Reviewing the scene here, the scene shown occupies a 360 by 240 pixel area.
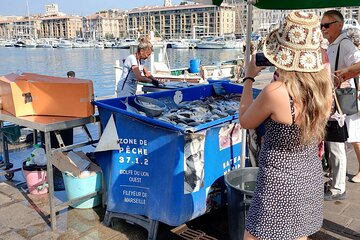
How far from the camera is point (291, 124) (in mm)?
1841

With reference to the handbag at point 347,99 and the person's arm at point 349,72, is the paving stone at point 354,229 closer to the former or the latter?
the handbag at point 347,99

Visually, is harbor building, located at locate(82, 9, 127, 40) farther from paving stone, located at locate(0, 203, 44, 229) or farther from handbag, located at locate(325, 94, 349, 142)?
handbag, located at locate(325, 94, 349, 142)

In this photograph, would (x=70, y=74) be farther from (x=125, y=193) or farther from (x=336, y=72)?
(x=336, y=72)

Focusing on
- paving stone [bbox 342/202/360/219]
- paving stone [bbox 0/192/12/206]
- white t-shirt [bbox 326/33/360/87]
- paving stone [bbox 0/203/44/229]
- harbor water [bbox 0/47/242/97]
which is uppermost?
white t-shirt [bbox 326/33/360/87]

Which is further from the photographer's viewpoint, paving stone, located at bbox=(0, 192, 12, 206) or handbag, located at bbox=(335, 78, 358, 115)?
paving stone, located at bbox=(0, 192, 12, 206)

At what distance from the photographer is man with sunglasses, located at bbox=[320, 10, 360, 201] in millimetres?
3795

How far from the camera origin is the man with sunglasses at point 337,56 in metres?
Result: 3.79

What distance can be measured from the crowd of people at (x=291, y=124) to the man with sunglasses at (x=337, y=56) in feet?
6.90

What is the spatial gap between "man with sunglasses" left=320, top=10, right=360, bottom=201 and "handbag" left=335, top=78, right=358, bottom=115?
0.56 ft

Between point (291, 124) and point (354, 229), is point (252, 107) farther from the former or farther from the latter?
point (354, 229)

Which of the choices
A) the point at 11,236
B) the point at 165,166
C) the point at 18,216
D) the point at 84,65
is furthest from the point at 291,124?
the point at 84,65

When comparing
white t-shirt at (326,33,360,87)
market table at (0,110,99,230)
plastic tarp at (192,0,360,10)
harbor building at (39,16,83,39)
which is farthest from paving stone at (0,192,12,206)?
harbor building at (39,16,83,39)

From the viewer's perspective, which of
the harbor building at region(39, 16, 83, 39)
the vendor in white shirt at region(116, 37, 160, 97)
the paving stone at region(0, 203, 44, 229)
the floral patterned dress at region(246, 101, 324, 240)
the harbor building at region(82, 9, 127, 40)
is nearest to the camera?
the floral patterned dress at region(246, 101, 324, 240)

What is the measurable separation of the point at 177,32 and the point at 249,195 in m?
143
